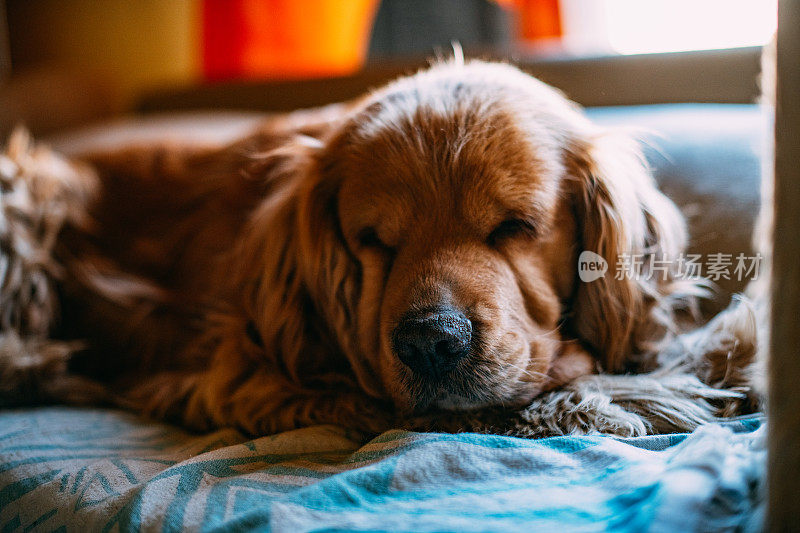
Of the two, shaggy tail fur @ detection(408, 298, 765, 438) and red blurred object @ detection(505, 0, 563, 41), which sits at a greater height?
red blurred object @ detection(505, 0, 563, 41)

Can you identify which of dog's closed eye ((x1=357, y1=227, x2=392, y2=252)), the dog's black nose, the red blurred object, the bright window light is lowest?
the dog's black nose

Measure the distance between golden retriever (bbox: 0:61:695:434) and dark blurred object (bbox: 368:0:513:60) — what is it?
196 centimetres

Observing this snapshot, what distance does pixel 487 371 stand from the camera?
1305 mm

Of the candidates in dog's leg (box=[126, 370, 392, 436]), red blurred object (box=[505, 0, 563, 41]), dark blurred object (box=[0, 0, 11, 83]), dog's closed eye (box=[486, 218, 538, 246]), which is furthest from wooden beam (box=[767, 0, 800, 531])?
dark blurred object (box=[0, 0, 11, 83])

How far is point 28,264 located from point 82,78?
2410 mm

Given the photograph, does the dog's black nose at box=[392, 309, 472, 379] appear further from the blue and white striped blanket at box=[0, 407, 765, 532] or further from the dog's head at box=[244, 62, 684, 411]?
the blue and white striped blanket at box=[0, 407, 765, 532]

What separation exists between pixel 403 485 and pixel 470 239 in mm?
554

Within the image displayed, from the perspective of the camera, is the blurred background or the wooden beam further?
the blurred background

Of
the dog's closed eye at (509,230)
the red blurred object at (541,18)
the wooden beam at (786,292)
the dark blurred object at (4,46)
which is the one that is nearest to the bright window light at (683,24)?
the red blurred object at (541,18)

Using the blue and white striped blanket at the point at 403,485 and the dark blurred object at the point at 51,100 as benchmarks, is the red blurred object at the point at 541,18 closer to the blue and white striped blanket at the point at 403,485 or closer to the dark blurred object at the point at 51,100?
the dark blurred object at the point at 51,100

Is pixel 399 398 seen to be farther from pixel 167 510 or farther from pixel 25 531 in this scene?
pixel 25 531

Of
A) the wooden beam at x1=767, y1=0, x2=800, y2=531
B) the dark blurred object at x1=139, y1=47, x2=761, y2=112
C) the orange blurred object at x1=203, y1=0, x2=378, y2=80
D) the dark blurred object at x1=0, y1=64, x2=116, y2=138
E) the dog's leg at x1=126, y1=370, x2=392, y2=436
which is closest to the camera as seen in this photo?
the wooden beam at x1=767, y1=0, x2=800, y2=531

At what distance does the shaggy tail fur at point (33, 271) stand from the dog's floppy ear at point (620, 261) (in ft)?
4.74

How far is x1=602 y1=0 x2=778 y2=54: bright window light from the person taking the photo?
97.8 inches
